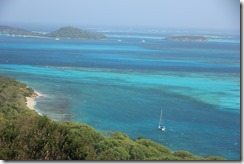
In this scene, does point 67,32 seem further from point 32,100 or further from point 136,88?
point 32,100

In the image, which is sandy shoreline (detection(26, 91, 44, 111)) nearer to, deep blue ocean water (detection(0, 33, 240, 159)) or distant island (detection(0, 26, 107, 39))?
deep blue ocean water (detection(0, 33, 240, 159))

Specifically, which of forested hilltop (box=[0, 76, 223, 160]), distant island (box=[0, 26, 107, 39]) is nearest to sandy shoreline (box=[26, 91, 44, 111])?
distant island (box=[0, 26, 107, 39])

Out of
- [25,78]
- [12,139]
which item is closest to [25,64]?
[25,78]

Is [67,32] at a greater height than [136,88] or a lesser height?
greater

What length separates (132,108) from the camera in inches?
343

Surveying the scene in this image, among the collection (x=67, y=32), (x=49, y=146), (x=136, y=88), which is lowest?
(x=136, y=88)

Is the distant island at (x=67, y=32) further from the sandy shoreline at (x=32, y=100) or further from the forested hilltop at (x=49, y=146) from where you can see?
the forested hilltop at (x=49, y=146)

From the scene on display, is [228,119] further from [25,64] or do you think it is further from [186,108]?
[25,64]

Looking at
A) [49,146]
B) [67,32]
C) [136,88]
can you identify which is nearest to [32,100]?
[67,32]

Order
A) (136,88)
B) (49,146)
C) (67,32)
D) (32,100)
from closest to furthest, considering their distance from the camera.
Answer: (49,146)
(32,100)
(67,32)
(136,88)

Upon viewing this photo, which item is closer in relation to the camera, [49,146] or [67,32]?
[49,146]

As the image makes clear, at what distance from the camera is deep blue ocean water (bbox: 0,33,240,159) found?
7426 millimetres

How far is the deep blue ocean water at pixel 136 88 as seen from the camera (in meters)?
7.43

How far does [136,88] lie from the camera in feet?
34.0
